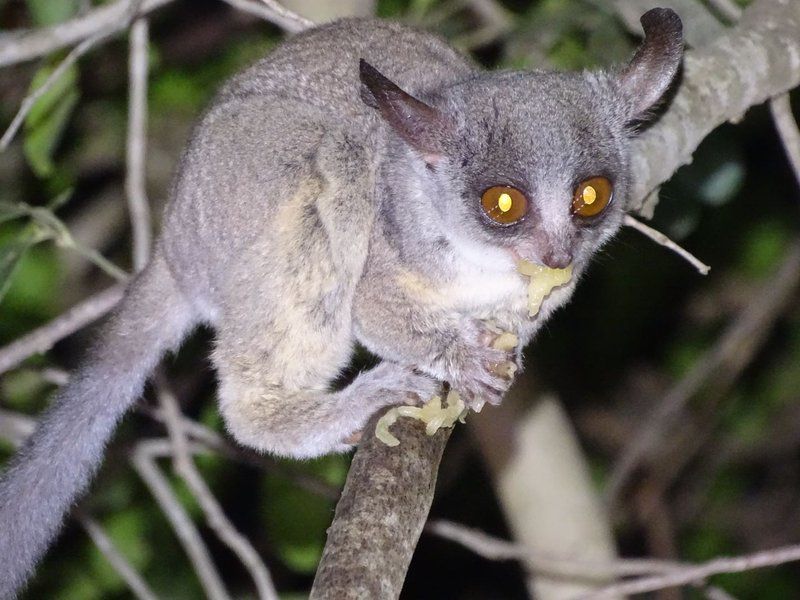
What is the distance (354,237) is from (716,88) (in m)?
1.16

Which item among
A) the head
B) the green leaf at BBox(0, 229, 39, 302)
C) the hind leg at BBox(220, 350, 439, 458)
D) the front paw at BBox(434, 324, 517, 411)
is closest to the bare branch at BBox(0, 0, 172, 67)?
the green leaf at BBox(0, 229, 39, 302)

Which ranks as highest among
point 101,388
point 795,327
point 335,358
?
point 335,358

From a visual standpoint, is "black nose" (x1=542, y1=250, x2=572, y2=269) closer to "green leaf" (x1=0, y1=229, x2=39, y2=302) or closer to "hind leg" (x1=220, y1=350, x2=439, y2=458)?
"hind leg" (x1=220, y1=350, x2=439, y2=458)

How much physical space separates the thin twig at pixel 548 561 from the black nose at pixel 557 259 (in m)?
0.86

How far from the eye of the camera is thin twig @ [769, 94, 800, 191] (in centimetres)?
337

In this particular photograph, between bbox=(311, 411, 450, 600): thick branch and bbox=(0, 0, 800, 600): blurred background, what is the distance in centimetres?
131

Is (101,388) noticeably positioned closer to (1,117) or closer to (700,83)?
(700,83)

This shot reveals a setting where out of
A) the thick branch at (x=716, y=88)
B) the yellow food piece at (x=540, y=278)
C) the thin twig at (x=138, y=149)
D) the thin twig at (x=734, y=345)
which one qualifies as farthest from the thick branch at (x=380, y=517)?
the thin twig at (x=734, y=345)

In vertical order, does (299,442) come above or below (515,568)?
above

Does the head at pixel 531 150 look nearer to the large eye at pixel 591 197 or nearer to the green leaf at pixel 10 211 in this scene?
the large eye at pixel 591 197

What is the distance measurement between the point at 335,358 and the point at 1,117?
3027mm

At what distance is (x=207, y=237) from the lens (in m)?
3.21

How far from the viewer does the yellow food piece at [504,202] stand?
289 centimetres

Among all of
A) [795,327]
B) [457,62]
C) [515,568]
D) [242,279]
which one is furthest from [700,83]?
[515,568]
